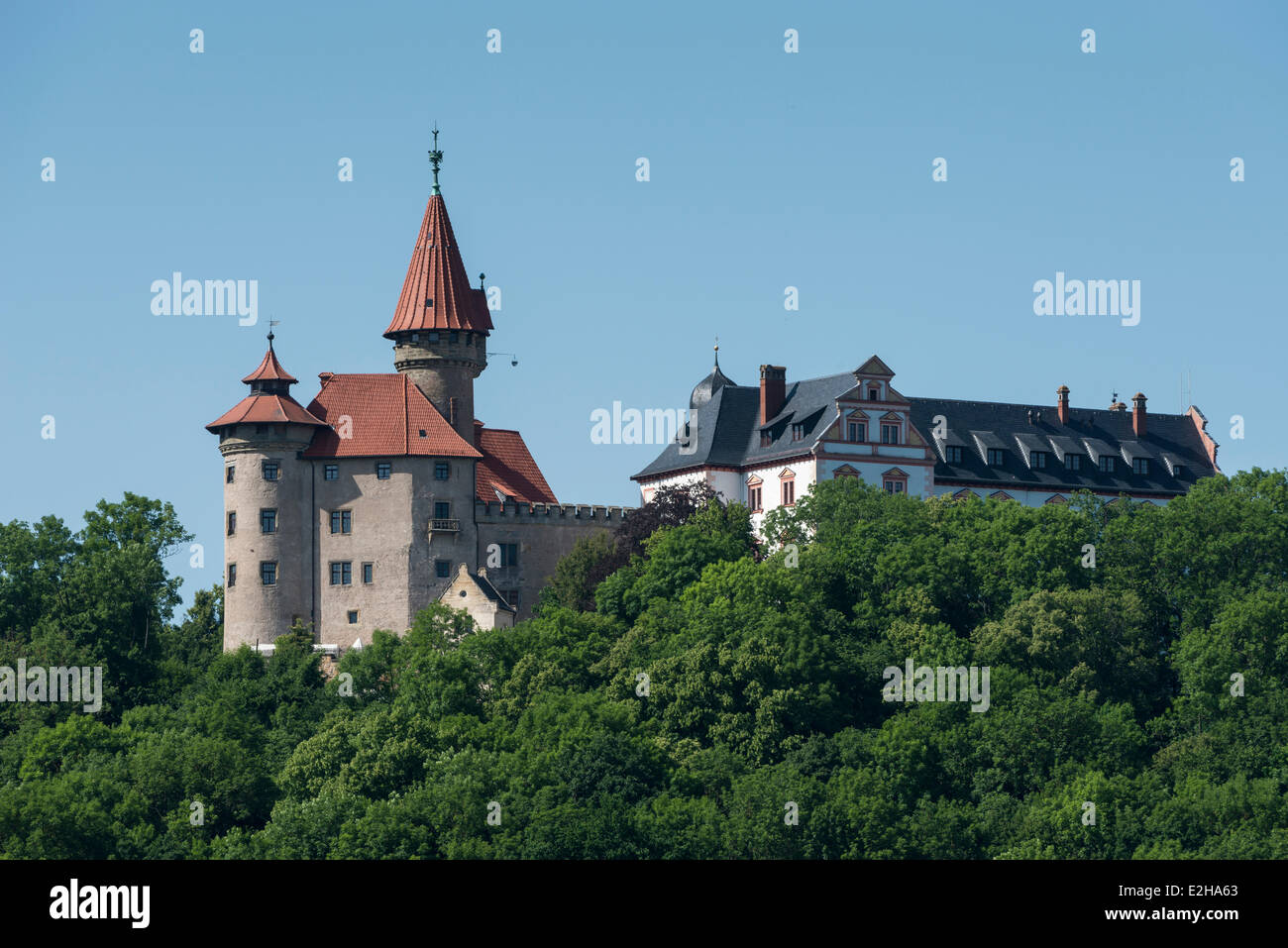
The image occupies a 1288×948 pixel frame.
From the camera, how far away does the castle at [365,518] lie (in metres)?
92.2

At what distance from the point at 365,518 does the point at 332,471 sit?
2372mm

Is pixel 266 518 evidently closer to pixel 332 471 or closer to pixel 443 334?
pixel 332 471

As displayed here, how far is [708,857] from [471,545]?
74.6 ft

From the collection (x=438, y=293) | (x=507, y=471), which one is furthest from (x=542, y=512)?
(x=438, y=293)

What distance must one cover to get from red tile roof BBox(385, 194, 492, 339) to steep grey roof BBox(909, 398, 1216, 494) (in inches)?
803

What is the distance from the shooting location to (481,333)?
325ft

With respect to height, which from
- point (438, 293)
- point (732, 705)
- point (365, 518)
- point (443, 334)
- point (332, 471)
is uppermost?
point (438, 293)

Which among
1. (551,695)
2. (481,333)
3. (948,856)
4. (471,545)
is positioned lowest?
(948,856)

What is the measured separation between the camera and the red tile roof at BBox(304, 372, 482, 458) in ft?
308

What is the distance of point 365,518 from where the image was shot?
93.1m

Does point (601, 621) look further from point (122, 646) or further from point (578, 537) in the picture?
point (122, 646)

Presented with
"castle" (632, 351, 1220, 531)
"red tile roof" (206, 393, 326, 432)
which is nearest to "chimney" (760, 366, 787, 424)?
"castle" (632, 351, 1220, 531)
